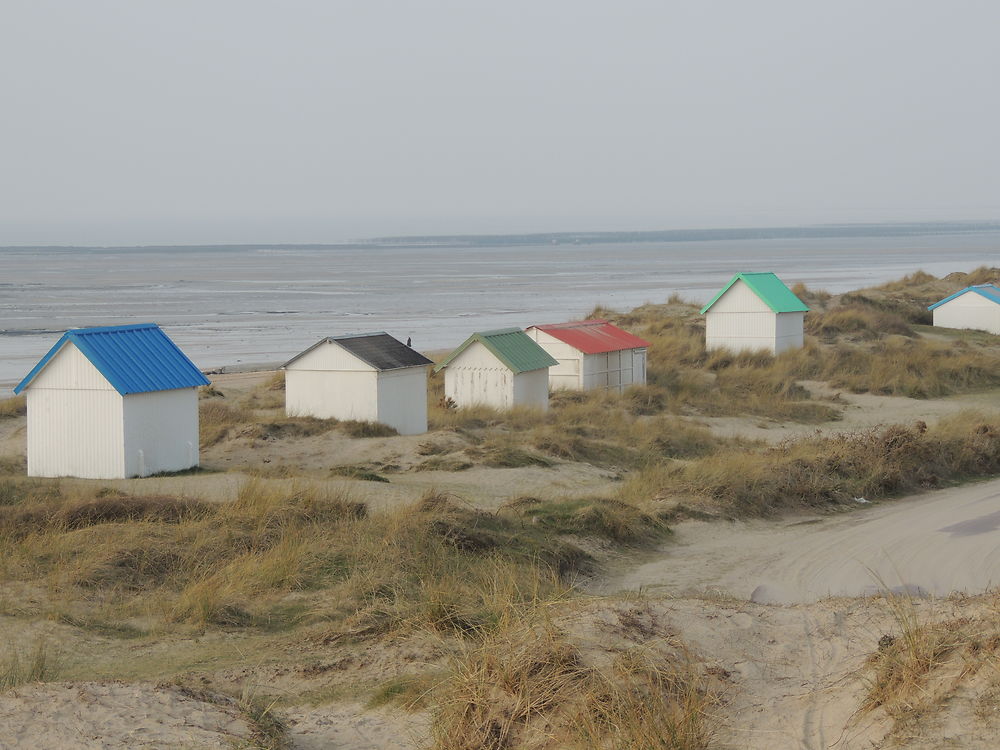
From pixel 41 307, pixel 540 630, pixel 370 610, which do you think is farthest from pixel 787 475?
pixel 41 307

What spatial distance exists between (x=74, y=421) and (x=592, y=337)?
14.8 metres

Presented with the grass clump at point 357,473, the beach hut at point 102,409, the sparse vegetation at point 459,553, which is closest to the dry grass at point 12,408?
the sparse vegetation at point 459,553

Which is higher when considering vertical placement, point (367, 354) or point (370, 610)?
point (367, 354)

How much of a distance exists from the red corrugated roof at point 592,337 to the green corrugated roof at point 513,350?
6.71 ft

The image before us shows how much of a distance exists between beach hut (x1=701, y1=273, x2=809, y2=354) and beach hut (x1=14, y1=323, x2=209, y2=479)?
70.9ft

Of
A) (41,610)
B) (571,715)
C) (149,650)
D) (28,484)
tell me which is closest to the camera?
(571,715)

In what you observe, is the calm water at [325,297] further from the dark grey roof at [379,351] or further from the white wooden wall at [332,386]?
the dark grey roof at [379,351]

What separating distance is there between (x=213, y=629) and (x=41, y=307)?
191 feet

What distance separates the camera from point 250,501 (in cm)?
1477

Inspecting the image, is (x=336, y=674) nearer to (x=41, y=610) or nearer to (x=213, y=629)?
(x=213, y=629)

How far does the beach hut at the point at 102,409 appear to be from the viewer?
734 inches

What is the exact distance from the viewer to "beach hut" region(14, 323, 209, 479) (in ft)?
61.2

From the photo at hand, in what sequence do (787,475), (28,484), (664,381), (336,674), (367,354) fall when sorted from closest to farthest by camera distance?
(336,674) → (28,484) → (787,475) → (367,354) → (664,381)

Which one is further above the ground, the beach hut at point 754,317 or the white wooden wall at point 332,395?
the beach hut at point 754,317
